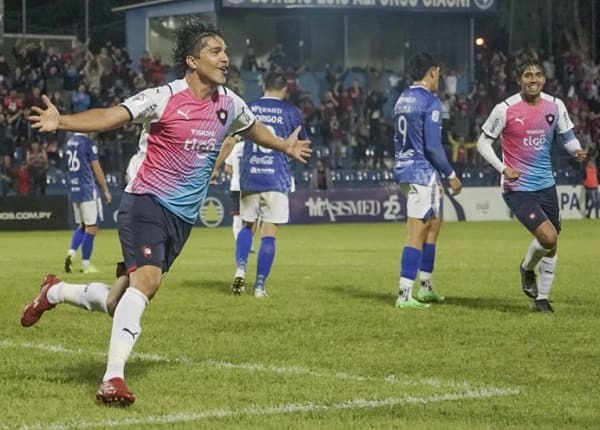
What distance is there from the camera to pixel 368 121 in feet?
144

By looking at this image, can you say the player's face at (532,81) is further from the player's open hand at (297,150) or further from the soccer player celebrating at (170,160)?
the soccer player celebrating at (170,160)

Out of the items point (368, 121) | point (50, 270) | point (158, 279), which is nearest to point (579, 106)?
point (368, 121)

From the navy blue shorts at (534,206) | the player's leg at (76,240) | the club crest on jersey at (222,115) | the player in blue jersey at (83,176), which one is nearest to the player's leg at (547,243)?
the navy blue shorts at (534,206)

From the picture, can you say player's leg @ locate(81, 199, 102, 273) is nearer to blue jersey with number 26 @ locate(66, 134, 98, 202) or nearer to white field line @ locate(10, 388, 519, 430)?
Answer: blue jersey with number 26 @ locate(66, 134, 98, 202)

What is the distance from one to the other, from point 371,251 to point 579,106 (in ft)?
80.0

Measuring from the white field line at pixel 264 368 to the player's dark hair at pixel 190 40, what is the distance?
6.57 feet

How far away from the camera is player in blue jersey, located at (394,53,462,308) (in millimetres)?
14133

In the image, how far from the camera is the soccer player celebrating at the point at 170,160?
8602 mm

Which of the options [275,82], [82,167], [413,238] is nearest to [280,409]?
[413,238]

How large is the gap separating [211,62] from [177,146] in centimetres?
56

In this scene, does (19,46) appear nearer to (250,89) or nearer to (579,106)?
(250,89)

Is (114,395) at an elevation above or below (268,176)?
below

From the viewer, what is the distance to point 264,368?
31.2 feet

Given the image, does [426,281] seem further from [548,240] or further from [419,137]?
[548,240]
